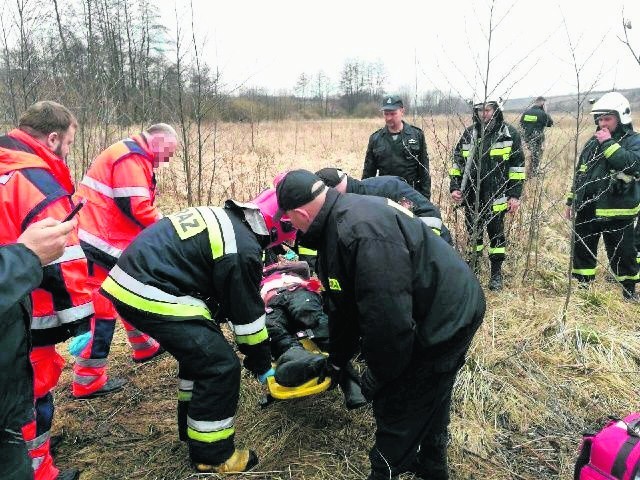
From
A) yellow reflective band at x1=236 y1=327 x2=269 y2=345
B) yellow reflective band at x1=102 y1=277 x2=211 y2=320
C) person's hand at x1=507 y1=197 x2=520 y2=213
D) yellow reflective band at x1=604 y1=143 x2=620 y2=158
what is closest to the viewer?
yellow reflective band at x1=102 y1=277 x2=211 y2=320

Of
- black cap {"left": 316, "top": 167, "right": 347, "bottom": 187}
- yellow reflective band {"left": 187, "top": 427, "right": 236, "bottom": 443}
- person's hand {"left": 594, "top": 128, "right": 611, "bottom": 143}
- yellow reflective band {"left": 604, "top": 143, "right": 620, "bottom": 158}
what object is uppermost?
person's hand {"left": 594, "top": 128, "right": 611, "bottom": 143}

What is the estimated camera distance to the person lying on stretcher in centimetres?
286

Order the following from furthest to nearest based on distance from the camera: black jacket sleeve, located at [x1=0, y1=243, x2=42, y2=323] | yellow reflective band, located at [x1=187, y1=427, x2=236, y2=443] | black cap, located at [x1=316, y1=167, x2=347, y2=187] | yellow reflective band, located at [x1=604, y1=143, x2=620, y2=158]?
yellow reflective band, located at [x1=604, y1=143, x2=620, y2=158] → black cap, located at [x1=316, y1=167, x2=347, y2=187] → yellow reflective band, located at [x1=187, y1=427, x2=236, y2=443] → black jacket sleeve, located at [x1=0, y1=243, x2=42, y2=323]

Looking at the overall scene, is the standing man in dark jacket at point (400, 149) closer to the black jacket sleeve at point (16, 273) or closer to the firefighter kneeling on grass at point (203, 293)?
the firefighter kneeling on grass at point (203, 293)

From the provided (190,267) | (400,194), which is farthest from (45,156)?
(400,194)

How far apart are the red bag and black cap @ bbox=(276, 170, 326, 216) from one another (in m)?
1.73

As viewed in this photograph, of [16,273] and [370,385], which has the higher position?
[16,273]

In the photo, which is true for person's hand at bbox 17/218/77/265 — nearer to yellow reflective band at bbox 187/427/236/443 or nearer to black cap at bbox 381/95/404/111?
yellow reflective band at bbox 187/427/236/443

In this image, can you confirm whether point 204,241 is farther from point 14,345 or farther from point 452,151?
point 452,151

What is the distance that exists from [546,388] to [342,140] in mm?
18118

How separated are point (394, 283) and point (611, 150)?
4.27m

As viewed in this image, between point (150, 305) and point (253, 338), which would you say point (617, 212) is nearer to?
point (253, 338)

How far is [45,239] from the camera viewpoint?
69.8 inches

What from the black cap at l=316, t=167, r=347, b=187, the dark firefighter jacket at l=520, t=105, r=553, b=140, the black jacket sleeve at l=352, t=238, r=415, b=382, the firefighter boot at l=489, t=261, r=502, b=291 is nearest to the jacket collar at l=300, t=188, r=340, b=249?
the black jacket sleeve at l=352, t=238, r=415, b=382
